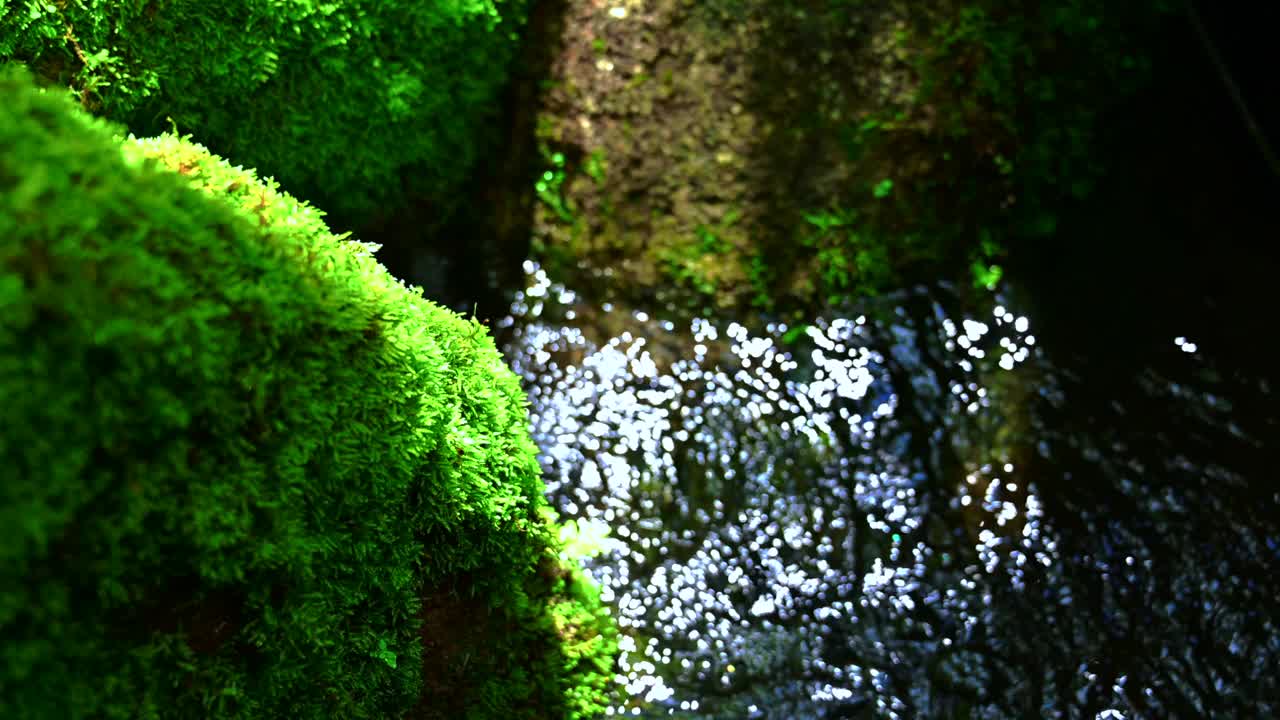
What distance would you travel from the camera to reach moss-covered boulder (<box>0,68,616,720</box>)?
1389mm

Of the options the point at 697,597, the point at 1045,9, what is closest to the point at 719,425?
the point at 697,597

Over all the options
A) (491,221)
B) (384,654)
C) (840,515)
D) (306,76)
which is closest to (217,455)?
(384,654)

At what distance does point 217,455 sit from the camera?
1.65m

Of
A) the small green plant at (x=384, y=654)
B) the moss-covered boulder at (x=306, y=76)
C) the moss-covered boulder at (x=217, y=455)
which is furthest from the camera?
the moss-covered boulder at (x=306, y=76)

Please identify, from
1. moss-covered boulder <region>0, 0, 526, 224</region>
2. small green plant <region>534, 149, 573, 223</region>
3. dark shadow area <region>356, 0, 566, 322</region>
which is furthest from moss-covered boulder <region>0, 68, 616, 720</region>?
small green plant <region>534, 149, 573, 223</region>

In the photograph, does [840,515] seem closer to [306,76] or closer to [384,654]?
[384,654]

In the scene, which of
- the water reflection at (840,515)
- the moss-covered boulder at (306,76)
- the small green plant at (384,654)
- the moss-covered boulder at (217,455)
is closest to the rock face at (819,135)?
the water reflection at (840,515)

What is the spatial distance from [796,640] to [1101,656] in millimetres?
1107

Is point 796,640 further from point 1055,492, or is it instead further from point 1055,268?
point 1055,268

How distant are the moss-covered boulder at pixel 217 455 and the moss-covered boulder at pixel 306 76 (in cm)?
104

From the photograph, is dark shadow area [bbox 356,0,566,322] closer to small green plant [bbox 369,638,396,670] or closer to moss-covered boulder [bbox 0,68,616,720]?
moss-covered boulder [bbox 0,68,616,720]

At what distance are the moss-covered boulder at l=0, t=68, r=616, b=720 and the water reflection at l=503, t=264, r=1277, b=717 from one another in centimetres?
104

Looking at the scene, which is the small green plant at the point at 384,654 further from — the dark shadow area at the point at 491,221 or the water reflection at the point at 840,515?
the dark shadow area at the point at 491,221

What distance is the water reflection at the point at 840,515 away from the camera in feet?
9.86
